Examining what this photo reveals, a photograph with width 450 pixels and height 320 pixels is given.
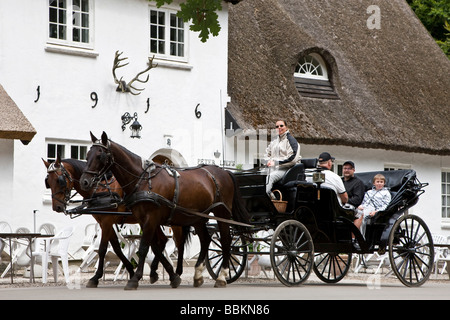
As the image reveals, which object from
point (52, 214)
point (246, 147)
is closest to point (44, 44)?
point (52, 214)

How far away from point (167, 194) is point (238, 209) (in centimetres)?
132

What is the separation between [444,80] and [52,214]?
13380 millimetres

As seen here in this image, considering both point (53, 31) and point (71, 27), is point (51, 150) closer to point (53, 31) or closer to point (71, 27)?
point (53, 31)

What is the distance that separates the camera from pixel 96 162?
11.1 metres

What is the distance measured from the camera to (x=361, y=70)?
24.0 meters

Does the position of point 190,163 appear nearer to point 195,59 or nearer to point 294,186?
point 195,59

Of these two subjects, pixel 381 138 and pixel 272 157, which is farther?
pixel 381 138

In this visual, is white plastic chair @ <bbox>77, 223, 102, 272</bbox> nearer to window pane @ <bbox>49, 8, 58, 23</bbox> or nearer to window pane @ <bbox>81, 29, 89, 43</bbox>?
window pane @ <bbox>81, 29, 89, 43</bbox>

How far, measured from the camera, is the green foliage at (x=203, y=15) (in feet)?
31.2

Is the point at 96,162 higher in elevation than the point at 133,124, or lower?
lower

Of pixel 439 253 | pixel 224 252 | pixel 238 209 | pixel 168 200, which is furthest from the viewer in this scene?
pixel 439 253

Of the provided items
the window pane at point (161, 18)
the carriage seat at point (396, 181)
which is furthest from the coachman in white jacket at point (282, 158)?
the window pane at point (161, 18)

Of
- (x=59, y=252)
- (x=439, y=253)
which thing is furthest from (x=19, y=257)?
(x=439, y=253)

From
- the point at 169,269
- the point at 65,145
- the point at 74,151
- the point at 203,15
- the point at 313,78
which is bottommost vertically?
the point at 169,269
